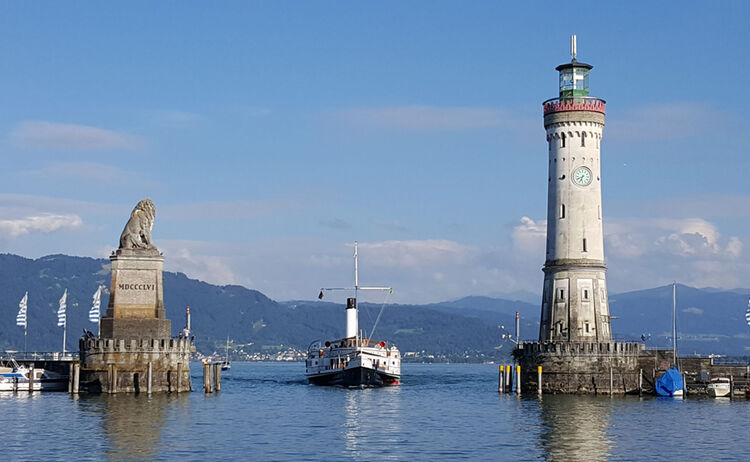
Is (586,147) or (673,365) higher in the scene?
(586,147)

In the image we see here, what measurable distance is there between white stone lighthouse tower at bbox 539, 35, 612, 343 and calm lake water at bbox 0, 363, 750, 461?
772 centimetres

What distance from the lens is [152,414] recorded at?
242ft

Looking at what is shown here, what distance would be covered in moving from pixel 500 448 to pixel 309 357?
8680 centimetres

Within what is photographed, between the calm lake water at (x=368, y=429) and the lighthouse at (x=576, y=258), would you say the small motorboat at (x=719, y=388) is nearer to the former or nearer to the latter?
the calm lake water at (x=368, y=429)

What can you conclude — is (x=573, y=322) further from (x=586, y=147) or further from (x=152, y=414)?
(x=152, y=414)

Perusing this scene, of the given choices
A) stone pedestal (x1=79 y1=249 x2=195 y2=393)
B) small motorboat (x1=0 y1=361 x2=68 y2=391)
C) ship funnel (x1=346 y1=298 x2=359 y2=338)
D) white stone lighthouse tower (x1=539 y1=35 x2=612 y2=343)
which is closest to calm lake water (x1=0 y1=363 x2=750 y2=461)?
stone pedestal (x1=79 y1=249 x2=195 y2=393)

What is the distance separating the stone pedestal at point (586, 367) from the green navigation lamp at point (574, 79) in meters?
23.0

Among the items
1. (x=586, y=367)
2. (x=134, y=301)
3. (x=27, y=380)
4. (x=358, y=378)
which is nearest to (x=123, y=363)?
(x=134, y=301)

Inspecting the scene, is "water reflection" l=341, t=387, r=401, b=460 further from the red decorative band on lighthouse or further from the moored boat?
the red decorative band on lighthouse

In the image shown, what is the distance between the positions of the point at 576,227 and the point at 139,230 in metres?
38.0

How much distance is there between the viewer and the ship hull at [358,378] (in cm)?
12250

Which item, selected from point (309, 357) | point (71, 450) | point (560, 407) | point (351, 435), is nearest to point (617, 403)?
point (560, 407)

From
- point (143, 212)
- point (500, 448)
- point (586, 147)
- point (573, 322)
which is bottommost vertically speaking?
point (500, 448)

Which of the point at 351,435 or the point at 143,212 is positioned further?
the point at 143,212
